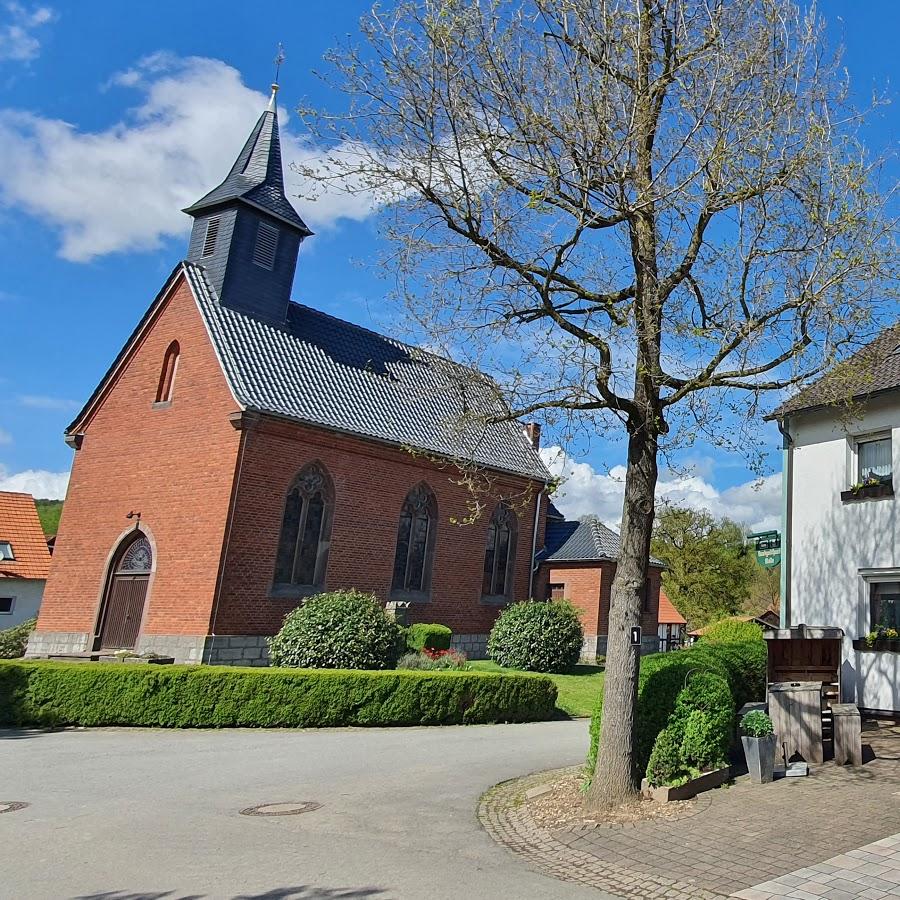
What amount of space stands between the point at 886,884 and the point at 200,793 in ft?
22.5

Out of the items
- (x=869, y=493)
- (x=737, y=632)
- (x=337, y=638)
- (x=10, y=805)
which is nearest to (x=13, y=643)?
(x=337, y=638)

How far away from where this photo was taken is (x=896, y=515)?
47.3ft

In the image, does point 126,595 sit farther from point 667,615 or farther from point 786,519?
point 667,615

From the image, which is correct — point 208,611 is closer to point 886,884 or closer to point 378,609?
point 378,609

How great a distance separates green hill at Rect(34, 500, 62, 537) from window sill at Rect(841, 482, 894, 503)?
51.8 metres

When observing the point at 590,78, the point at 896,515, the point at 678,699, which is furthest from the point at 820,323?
the point at 896,515

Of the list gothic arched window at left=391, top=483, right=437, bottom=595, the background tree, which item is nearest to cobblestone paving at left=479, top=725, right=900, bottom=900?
gothic arched window at left=391, top=483, right=437, bottom=595

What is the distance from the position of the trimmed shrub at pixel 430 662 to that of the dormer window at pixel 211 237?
Result: 14.1m

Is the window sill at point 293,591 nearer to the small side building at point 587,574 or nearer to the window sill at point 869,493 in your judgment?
the small side building at point 587,574

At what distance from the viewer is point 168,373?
23.0m

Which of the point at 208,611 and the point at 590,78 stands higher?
the point at 590,78

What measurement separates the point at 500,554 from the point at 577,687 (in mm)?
8230

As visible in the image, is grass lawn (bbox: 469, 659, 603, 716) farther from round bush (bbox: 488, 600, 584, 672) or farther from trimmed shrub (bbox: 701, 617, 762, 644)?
trimmed shrub (bbox: 701, 617, 762, 644)

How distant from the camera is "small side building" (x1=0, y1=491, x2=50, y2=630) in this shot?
3309cm
